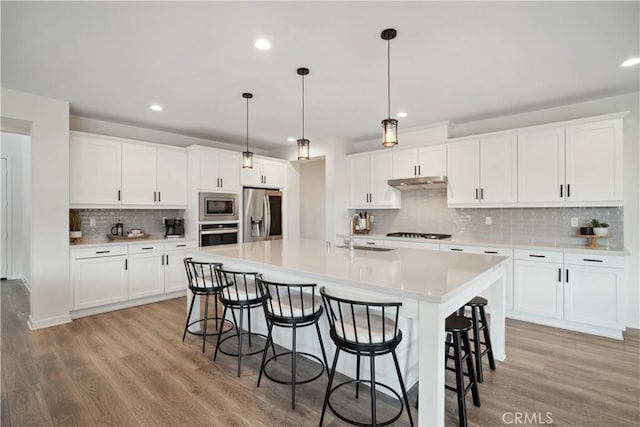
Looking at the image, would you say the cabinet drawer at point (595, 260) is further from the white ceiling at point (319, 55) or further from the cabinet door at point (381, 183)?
the cabinet door at point (381, 183)

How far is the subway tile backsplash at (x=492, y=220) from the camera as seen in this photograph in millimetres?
3787

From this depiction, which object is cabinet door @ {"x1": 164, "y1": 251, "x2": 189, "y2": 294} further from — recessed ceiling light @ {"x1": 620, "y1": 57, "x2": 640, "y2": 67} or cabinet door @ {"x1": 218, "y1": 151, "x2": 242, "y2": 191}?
recessed ceiling light @ {"x1": 620, "y1": 57, "x2": 640, "y2": 67}

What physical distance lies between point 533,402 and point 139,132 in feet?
18.6

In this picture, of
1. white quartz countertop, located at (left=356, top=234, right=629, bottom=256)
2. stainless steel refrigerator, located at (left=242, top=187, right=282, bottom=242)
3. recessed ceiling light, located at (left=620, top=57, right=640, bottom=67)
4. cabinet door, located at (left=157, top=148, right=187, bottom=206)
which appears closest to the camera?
recessed ceiling light, located at (left=620, top=57, right=640, bottom=67)

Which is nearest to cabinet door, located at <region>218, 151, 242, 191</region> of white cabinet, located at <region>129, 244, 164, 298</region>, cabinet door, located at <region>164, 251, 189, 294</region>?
cabinet door, located at <region>164, 251, 189, 294</region>

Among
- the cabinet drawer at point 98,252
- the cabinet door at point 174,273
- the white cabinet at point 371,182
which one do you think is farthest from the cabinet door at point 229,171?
the white cabinet at point 371,182

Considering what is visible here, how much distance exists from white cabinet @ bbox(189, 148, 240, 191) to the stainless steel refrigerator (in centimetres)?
35

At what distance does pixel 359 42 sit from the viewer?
2.46 metres

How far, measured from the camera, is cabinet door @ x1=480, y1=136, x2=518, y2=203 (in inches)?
159

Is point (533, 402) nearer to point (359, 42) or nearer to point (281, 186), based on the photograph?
point (359, 42)

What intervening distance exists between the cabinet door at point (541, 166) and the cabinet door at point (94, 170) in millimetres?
5303

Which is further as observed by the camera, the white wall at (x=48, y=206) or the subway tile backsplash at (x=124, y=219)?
the subway tile backsplash at (x=124, y=219)

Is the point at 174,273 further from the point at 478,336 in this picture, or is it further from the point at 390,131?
the point at 478,336

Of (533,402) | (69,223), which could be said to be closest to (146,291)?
(69,223)
